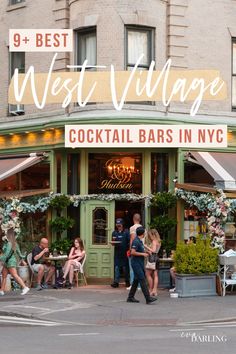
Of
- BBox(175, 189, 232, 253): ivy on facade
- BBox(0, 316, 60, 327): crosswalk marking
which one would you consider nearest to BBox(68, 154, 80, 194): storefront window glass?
BBox(175, 189, 232, 253): ivy on facade

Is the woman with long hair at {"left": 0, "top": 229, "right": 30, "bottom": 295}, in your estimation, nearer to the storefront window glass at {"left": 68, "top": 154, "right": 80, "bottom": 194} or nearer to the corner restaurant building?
the corner restaurant building

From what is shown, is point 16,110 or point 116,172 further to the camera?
point 16,110

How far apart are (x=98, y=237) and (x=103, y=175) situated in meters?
1.75

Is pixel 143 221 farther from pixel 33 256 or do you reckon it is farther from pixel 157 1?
pixel 157 1

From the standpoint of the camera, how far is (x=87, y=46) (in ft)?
75.9

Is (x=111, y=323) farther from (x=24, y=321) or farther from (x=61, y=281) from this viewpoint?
(x=61, y=281)

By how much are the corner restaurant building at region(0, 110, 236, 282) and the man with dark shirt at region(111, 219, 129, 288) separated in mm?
595

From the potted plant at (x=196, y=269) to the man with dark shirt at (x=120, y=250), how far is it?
2.59 m

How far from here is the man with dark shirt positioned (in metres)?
21.5

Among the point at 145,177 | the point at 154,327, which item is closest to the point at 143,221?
the point at 145,177

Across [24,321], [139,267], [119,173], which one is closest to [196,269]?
[139,267]

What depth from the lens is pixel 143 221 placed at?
73.7 ft

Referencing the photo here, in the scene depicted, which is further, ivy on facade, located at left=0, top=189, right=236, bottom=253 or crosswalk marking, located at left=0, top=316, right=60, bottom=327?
ivy on facade, located at left=0, top=189, right=236, bottom=253

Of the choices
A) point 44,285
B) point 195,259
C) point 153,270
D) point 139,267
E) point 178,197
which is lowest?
point 44,285
